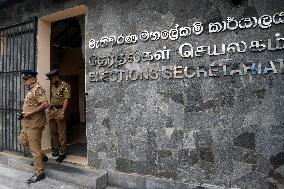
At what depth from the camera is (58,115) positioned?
228 inches

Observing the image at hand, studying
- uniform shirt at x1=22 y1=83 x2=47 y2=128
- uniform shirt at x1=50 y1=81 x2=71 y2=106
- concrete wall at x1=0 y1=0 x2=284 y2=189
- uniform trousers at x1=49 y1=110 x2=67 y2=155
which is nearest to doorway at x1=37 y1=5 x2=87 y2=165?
uniform trousers at x1=49 y1=110 x2=67 y2=155

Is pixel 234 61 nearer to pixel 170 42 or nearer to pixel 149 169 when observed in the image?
pixel 170 42

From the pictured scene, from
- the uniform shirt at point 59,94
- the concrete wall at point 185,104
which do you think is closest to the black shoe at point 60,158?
the concrete wall at point 185,104

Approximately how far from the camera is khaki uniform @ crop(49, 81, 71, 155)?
5738 millimetres

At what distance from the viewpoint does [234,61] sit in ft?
12.6

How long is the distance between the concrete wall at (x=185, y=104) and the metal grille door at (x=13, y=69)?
5.83ft

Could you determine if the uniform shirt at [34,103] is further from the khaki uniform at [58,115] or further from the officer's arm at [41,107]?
the khaki uniform at [58,115]

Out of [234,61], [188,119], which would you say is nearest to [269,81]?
[234,61]

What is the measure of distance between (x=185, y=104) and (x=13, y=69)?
14.4ft

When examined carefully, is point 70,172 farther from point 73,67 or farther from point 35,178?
point 73,67

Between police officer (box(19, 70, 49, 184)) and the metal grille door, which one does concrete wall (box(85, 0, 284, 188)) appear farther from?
the metal grille door

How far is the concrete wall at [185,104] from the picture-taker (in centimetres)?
369

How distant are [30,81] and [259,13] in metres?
4.16

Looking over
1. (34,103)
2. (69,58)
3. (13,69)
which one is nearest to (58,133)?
(34,103)
